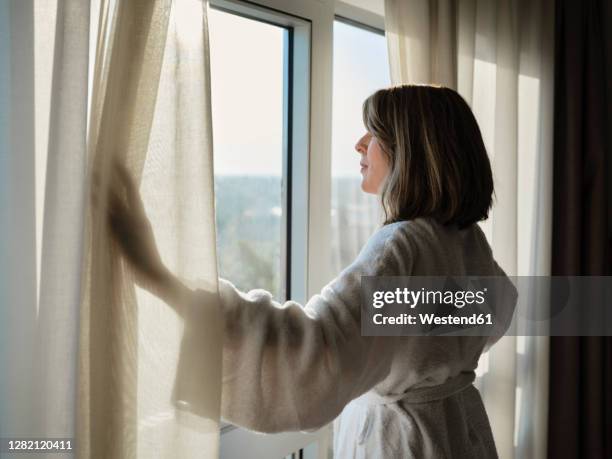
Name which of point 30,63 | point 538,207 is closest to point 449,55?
point 538,207

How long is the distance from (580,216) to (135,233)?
5.77 feet

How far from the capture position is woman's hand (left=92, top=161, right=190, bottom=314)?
845 millimetres

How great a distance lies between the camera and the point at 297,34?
153 cm

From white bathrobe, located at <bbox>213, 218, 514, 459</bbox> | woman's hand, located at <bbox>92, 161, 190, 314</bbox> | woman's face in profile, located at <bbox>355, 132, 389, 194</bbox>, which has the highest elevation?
woman's face in profile, located at <bbox>355, 132, 389, 194</bbox>

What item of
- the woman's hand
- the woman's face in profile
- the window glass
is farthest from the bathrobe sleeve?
the window glass

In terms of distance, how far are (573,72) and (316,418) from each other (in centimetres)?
164

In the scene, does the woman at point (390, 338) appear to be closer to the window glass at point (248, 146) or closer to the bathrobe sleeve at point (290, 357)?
the bathrobe sleeve at point (290, 357)

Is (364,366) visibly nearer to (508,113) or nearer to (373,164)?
(373,164)

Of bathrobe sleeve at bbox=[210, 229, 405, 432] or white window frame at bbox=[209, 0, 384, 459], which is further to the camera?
white window frame at bbox=[209, 0, 384, 459]

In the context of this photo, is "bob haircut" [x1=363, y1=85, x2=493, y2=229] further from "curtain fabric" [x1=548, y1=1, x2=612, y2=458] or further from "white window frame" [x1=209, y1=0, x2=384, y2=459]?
"curtain fabric" [x1=548, y1=1, x2=612, y2=458]

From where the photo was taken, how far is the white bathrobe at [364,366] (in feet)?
3.22

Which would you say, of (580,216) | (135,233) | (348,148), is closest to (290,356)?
(135,233)

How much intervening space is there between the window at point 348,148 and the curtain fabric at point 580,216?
0.80 metres

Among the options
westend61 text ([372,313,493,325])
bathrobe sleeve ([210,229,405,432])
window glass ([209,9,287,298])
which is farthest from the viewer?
window glass ([209,9,287,298])
